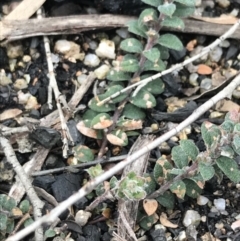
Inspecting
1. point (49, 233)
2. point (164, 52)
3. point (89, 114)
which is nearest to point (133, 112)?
point (89, 114)

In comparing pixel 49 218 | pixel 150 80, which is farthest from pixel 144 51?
pixel 49 218

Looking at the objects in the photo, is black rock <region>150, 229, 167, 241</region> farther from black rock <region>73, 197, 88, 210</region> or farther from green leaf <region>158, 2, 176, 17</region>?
green leaf <region>158, 2, 176, 17</region>

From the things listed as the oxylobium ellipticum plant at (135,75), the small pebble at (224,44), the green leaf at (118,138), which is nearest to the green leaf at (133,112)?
the oxylobium ellipticum plant at (135,75)

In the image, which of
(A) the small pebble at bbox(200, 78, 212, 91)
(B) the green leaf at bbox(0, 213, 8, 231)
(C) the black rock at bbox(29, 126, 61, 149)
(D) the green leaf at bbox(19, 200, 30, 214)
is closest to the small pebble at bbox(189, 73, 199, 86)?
(A) the small pebble at bbox(200, 78, 212, 91)

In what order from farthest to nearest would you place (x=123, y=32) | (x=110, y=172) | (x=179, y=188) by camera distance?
(x=123, y=32)
(x=179, y=188)
(x=110, y=172)

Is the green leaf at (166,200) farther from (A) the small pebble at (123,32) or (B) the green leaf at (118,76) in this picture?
(A) the small pebble at (123,32)

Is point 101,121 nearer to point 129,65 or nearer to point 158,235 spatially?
point 129,65

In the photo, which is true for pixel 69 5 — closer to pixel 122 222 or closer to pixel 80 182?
pixel 80 182

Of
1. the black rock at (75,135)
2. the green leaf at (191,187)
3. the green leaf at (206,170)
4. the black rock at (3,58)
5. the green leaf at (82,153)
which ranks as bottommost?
the green leaf at (191,187)
